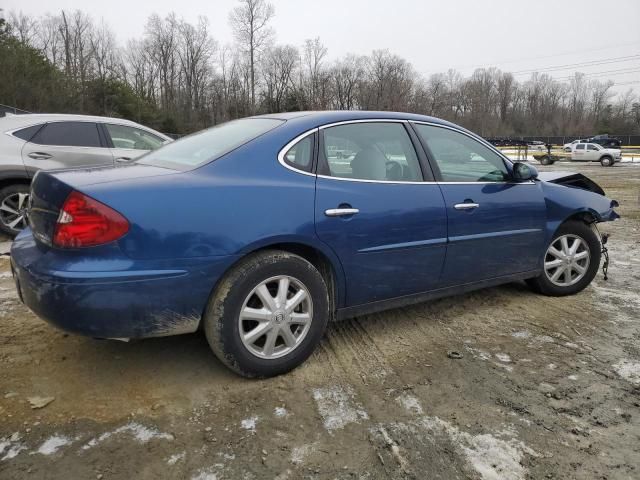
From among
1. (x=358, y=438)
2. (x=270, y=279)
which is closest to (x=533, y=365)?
(x=358, y=438)

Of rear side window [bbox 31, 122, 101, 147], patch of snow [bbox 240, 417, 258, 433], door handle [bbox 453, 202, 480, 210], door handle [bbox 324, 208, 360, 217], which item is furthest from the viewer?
rear side window [bbox 31, 122, 101, 147]

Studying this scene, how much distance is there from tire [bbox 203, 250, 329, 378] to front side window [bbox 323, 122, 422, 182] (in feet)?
2.20

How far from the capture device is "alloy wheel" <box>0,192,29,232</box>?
6.15 metres

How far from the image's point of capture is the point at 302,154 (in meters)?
2.88

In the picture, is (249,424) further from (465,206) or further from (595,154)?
(595,154)

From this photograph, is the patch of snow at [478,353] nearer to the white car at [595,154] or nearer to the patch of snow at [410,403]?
the patch of snow at [410,403]

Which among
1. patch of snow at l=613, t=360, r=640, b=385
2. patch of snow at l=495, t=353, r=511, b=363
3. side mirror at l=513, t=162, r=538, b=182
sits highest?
side mirror at l=513, t=162, r=538, b=182

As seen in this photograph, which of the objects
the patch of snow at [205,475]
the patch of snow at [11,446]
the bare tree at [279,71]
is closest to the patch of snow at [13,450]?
the patch of snow at [11,446]

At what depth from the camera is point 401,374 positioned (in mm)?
2916

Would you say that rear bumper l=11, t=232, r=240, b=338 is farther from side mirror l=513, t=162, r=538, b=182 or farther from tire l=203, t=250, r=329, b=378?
side mirror l=513, t=162, r=538, b=182

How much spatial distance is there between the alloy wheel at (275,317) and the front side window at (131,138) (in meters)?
4.81

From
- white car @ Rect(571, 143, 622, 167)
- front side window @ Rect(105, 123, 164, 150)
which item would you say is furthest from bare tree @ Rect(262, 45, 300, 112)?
front side window @ Rect(105, 123, 164, 150)

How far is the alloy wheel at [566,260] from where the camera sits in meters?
4.26

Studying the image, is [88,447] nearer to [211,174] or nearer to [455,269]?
[211,174]
